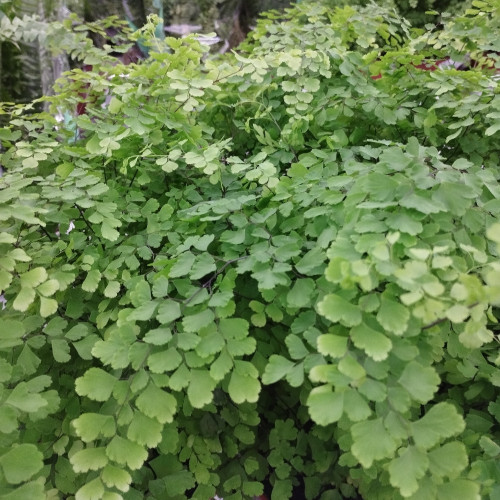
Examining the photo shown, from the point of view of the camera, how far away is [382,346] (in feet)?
1.75

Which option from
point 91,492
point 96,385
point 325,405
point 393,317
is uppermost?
point 393,317

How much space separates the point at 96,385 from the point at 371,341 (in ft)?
1.43

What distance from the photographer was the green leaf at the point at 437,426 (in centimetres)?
52

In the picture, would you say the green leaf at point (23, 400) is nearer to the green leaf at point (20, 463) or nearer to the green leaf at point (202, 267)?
the green leaf at point (20, 463)

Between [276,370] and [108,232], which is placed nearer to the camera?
[276,370]

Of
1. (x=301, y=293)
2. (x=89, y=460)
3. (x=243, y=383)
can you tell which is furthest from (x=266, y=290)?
(x=89, y=460)

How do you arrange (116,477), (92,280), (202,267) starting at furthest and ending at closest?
(92,280) < (202,267) < (116,477)

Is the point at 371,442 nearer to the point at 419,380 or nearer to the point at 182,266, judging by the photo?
the point at 419,380

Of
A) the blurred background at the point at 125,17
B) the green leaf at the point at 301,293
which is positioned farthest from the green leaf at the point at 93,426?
the blurred background at the point at 125,17

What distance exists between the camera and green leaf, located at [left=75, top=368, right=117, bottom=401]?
2.07 ft

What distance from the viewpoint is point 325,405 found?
534 millimetres

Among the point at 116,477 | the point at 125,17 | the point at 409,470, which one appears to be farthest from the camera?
the point at 125,17

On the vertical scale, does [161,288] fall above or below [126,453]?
above

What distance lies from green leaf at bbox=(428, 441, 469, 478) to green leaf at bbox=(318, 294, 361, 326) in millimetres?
204
